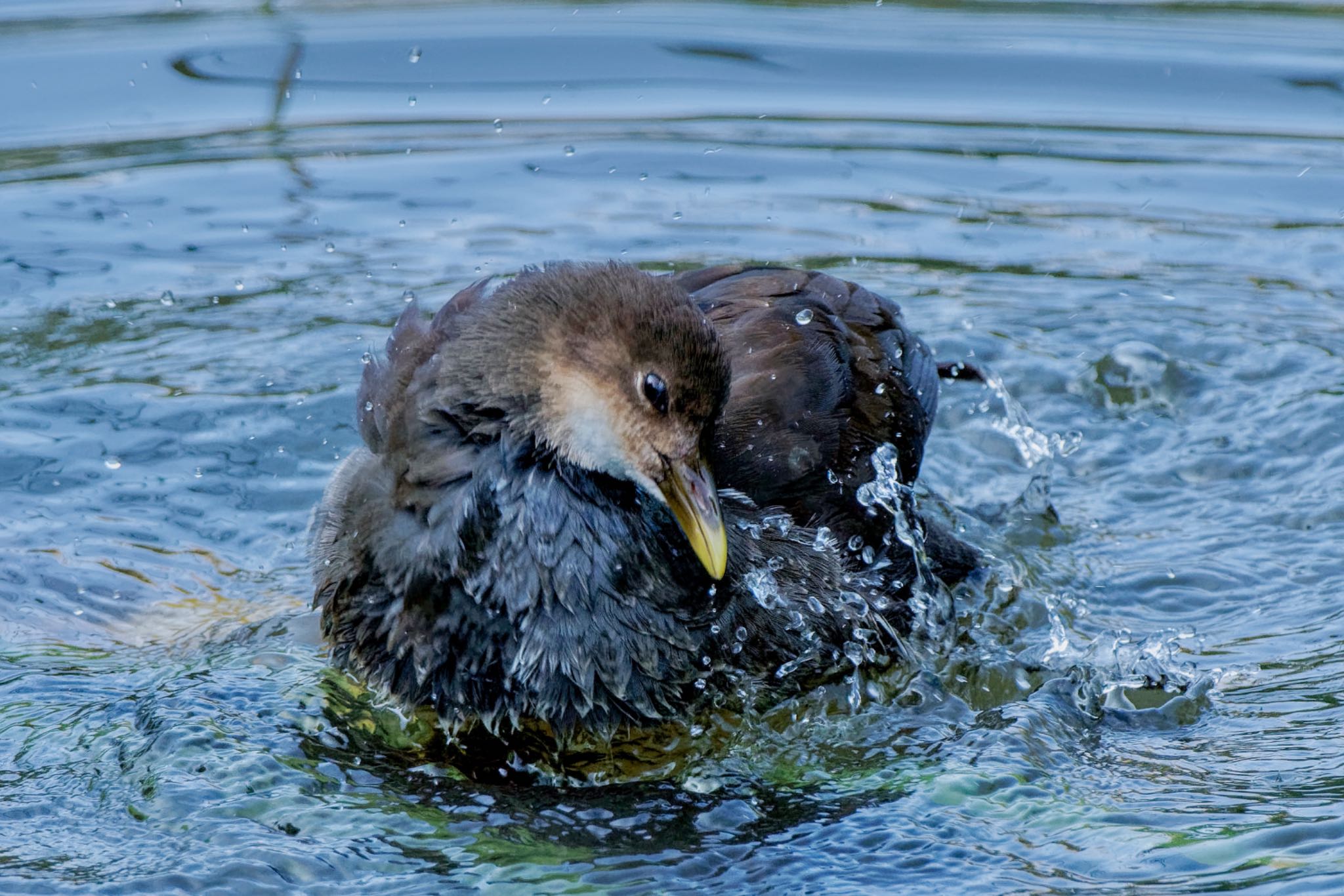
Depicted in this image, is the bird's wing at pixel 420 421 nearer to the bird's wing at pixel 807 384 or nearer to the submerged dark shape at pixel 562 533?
the submerged dark shape at pixel 562 533

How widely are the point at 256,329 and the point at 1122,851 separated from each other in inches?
169

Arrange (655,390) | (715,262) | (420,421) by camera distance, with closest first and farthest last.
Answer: (655,390)
(420,421)
(715,262)

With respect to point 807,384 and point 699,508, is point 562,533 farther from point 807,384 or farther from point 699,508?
point 807,384

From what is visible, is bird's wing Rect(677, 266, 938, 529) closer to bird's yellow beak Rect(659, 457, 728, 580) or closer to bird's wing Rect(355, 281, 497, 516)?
bird's yellow beak Rect(659, 457, 728, 580)

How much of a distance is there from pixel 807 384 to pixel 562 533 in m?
1.12

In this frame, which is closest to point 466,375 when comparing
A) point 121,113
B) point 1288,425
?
point 1288,425

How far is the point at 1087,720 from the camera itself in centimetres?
459

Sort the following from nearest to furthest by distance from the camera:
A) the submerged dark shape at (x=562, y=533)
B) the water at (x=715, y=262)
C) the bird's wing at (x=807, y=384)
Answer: the water at (x=715, y=262) < the submerged dark shape at (x=562, y=533) < the bird's wing at (x=807, y=384)

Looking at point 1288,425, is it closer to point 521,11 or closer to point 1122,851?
point 1122,851

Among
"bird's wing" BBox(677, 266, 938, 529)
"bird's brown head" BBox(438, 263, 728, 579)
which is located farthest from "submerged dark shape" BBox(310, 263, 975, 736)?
"bird's wing" BBox(677, 266, 938, 529)

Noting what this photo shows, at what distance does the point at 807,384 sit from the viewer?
496cm

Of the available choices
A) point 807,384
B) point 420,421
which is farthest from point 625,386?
point 807,384

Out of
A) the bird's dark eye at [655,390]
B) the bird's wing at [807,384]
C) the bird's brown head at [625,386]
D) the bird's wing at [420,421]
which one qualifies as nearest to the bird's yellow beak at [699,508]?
the bird's brown head at [625,386]

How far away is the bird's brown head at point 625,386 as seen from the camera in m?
4.08
